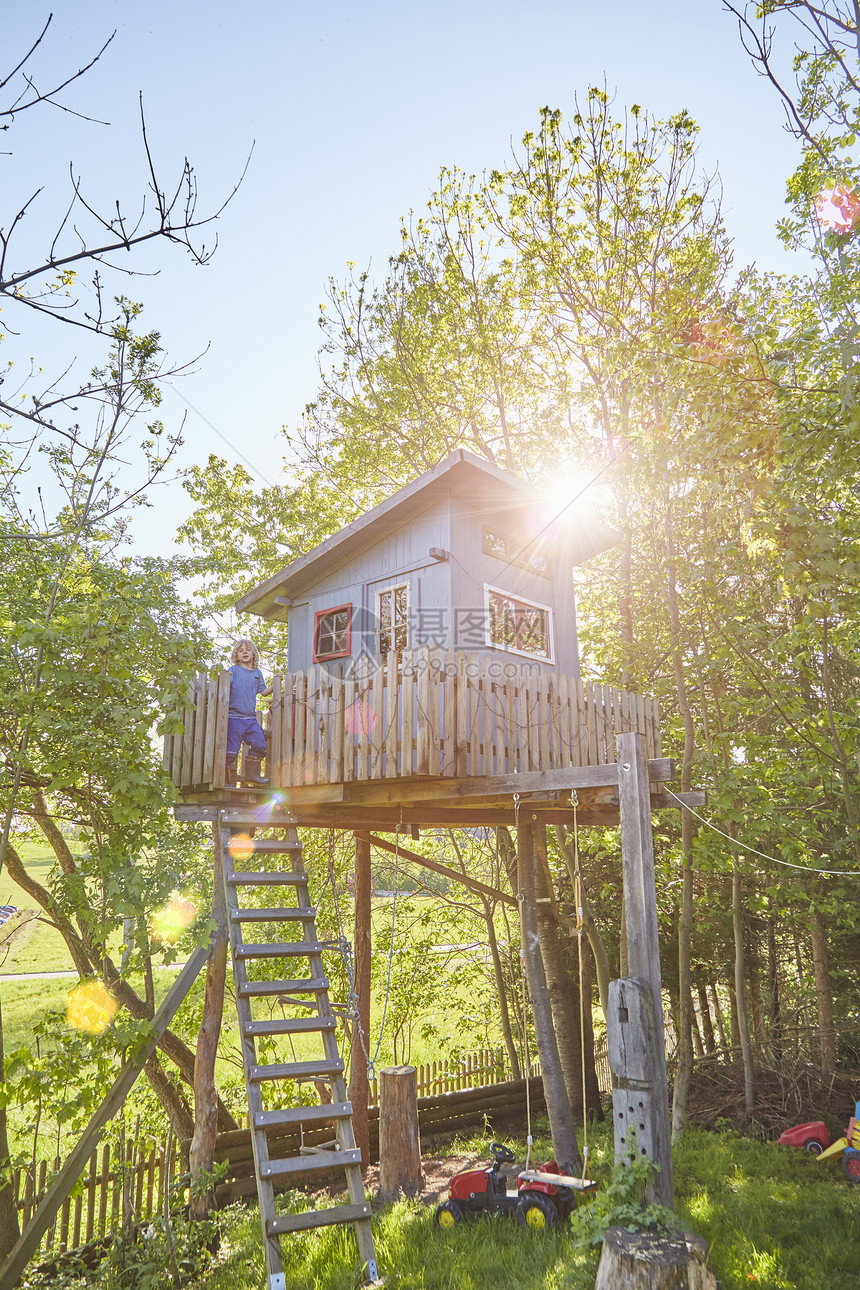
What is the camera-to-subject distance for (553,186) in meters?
15.9

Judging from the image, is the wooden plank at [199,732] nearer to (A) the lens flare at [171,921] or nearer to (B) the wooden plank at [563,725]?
(A) the lens flare at [171,921]

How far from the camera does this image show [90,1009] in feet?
21.4

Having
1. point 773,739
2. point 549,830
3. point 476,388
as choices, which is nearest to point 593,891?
point 549,830

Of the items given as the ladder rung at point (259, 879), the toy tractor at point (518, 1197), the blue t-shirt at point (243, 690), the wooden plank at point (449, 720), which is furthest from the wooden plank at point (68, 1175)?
the toy tractor at point (518, 1197)

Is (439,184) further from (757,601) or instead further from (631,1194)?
(631,1194)

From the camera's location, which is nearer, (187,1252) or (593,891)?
(187,1252)

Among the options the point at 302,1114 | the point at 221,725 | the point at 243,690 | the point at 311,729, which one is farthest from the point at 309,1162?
the point at 243,690

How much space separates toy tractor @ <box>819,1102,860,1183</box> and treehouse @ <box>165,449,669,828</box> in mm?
4990

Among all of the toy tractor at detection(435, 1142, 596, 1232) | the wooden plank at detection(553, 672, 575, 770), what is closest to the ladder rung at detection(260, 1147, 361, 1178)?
the toy tractor at detection(435, 1142, 596, 1232)

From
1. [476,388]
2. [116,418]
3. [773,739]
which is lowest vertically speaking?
[773,739]

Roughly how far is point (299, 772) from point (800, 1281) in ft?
21.1

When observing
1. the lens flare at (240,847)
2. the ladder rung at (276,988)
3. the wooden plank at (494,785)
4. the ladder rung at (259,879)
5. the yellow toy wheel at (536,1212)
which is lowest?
the yellow toy wheel at (536,1212)

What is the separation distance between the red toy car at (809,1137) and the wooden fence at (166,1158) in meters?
4.57

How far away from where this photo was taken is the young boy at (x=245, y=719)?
29.7ft
